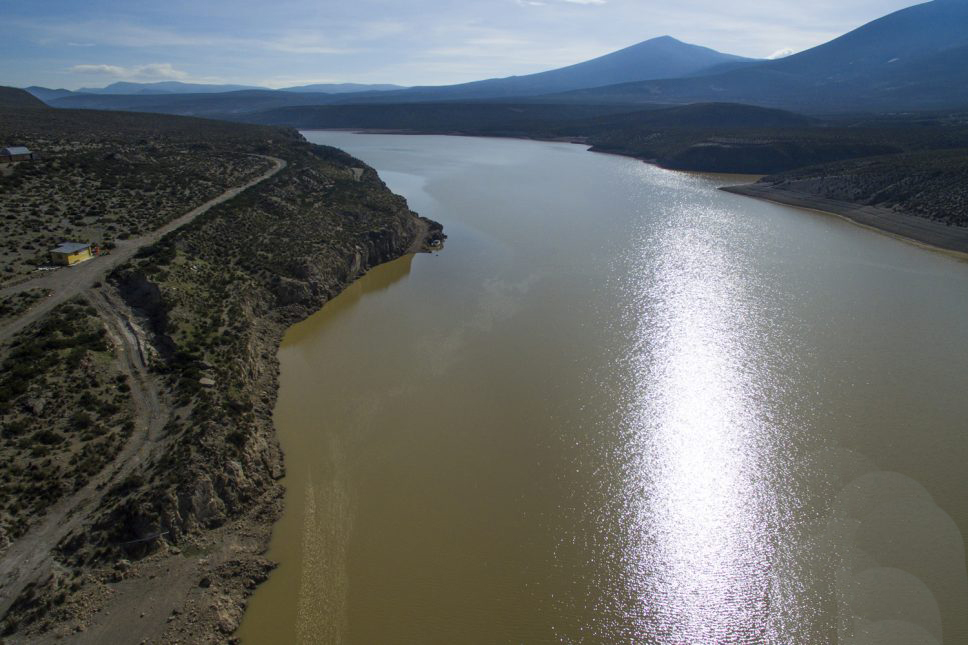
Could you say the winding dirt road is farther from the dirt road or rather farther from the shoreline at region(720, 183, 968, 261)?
the shoreline at region(720, 183, 968, 261)

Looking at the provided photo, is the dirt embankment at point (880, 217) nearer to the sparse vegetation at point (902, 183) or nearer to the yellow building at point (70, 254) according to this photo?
the sparse vegetation at point (902, 183)

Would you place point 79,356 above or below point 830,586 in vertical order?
above

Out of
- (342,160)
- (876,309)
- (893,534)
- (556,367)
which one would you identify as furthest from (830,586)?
(342,160)

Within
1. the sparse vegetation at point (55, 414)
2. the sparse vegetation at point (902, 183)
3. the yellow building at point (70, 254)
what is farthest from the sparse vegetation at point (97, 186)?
the sparse vegetation at point (902, 183)

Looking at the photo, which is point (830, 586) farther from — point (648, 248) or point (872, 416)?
point (648, 248)

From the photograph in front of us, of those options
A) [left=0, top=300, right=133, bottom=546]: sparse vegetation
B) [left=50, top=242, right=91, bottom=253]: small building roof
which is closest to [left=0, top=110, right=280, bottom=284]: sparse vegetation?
[left=50, top=242, right=91, bottom=253]: small building roof

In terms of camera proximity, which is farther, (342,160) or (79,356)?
(342,160)

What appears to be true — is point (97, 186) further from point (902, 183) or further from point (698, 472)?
point (902, 183)
